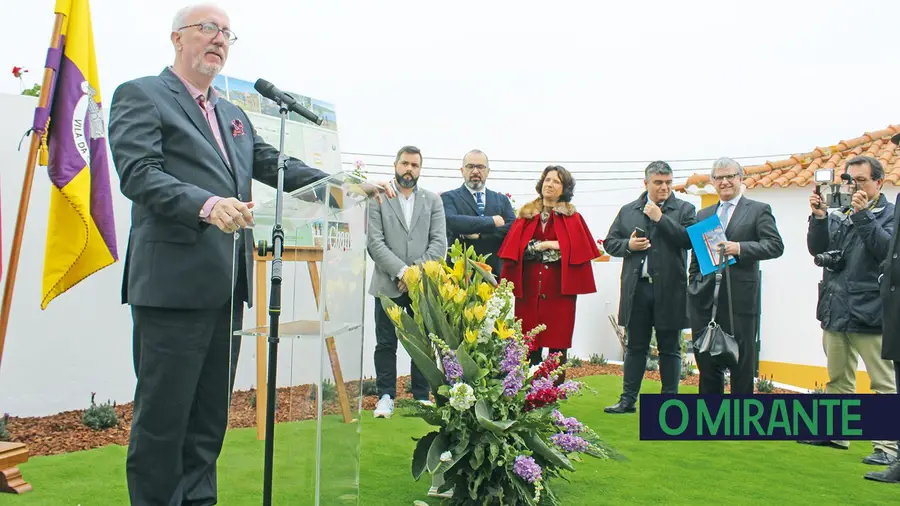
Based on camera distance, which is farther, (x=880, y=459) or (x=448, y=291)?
(x=880, y=459)

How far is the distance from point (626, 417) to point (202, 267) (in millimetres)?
4068

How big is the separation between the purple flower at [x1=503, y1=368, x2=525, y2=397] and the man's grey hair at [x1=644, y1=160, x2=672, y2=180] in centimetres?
305

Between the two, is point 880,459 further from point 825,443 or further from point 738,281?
point 738,281

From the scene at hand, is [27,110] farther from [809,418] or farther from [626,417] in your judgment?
[809,418]

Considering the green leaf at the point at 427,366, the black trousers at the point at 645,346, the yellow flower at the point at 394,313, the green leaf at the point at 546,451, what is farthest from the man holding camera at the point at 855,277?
the yellow flower at the point at 394,313

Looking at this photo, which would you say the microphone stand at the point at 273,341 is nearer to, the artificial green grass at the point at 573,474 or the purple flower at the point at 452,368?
the artificial green grass at the point at 573,474

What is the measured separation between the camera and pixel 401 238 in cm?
539

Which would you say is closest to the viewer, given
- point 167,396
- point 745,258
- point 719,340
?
point 167,396

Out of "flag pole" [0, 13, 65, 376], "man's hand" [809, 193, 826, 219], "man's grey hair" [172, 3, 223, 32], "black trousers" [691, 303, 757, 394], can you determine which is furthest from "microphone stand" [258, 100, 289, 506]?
"man's hand" [809, 193, 826, 219]

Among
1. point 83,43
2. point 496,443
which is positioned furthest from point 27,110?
point 496,443

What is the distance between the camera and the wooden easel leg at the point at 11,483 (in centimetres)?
337

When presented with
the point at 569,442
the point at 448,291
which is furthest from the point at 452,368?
the point at 569,442

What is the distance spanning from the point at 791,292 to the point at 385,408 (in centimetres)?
744

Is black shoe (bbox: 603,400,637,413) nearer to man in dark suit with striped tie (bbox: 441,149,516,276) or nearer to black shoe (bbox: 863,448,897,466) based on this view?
man in dark suit with striped tie (bbox: 441,149,516,276)
